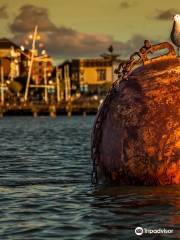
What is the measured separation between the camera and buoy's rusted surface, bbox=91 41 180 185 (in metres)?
11.5

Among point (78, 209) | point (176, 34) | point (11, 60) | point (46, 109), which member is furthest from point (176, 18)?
point (11, 60)

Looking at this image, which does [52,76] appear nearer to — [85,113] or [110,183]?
[85,113]

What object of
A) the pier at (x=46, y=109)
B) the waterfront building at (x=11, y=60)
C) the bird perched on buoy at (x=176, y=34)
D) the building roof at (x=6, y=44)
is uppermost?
the building roof at (x=6, y=44)

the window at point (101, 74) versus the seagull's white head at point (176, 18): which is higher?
the window at point (101, 74)

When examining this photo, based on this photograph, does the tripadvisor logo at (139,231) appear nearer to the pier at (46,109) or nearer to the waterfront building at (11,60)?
the pier at (46,109)

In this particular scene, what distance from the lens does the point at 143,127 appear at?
→ 11.6 meters

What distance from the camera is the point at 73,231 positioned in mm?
9258

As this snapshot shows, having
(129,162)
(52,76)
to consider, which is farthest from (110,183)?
(52,76)

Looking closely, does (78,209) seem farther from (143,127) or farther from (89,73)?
(89,73)

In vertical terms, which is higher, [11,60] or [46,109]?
[11,60]

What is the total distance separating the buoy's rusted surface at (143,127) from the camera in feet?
37.8

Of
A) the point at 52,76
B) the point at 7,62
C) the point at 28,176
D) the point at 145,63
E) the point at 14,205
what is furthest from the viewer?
the point at 52,76

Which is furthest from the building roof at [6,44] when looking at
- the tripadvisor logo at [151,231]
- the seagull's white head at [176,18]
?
the tripadvisor logo at [151,231]

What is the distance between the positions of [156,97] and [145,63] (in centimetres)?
93
